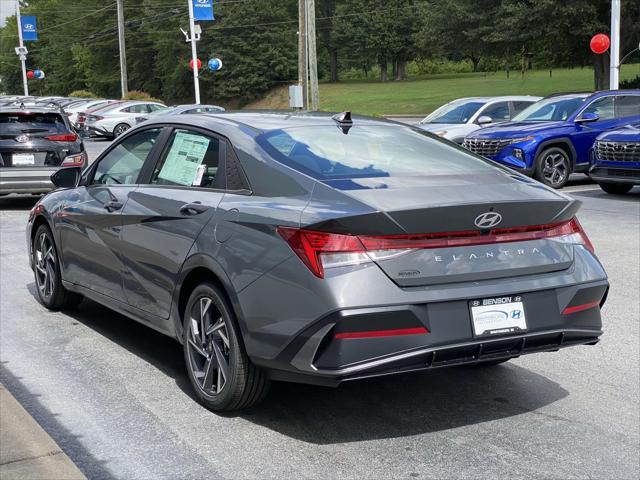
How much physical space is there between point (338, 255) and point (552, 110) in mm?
14772

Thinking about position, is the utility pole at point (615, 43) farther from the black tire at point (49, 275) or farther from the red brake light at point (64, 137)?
the black tire at point (49, 275)

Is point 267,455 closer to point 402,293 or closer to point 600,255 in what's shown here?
point 402,293

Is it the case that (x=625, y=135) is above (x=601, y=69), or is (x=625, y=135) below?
below

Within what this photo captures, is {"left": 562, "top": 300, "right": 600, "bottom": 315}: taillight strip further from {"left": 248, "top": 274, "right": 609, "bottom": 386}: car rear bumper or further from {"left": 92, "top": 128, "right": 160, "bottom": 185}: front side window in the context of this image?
{"left": 92, "top": 128, "right": 160, "bottom": 185}: front side window

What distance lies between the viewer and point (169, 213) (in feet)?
18.0

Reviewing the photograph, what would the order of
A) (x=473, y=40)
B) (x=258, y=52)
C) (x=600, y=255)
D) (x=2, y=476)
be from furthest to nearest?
(x=258, y=52) < (x=473, y=40) < (x=600, y=255) < (x=2, y=476)

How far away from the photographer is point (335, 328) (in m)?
4.27

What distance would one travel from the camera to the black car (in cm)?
1446

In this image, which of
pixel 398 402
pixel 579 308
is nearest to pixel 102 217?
pixel 398 402

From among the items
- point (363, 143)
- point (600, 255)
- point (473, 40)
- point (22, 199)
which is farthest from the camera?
point (473, 40)

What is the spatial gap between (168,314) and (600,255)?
6058mm

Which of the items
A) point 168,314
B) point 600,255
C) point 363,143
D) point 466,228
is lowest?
point 600,255

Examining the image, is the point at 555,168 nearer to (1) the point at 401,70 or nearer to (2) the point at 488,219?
(2) the point at 488,219

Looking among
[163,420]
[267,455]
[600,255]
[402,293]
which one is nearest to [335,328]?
[402,293]
